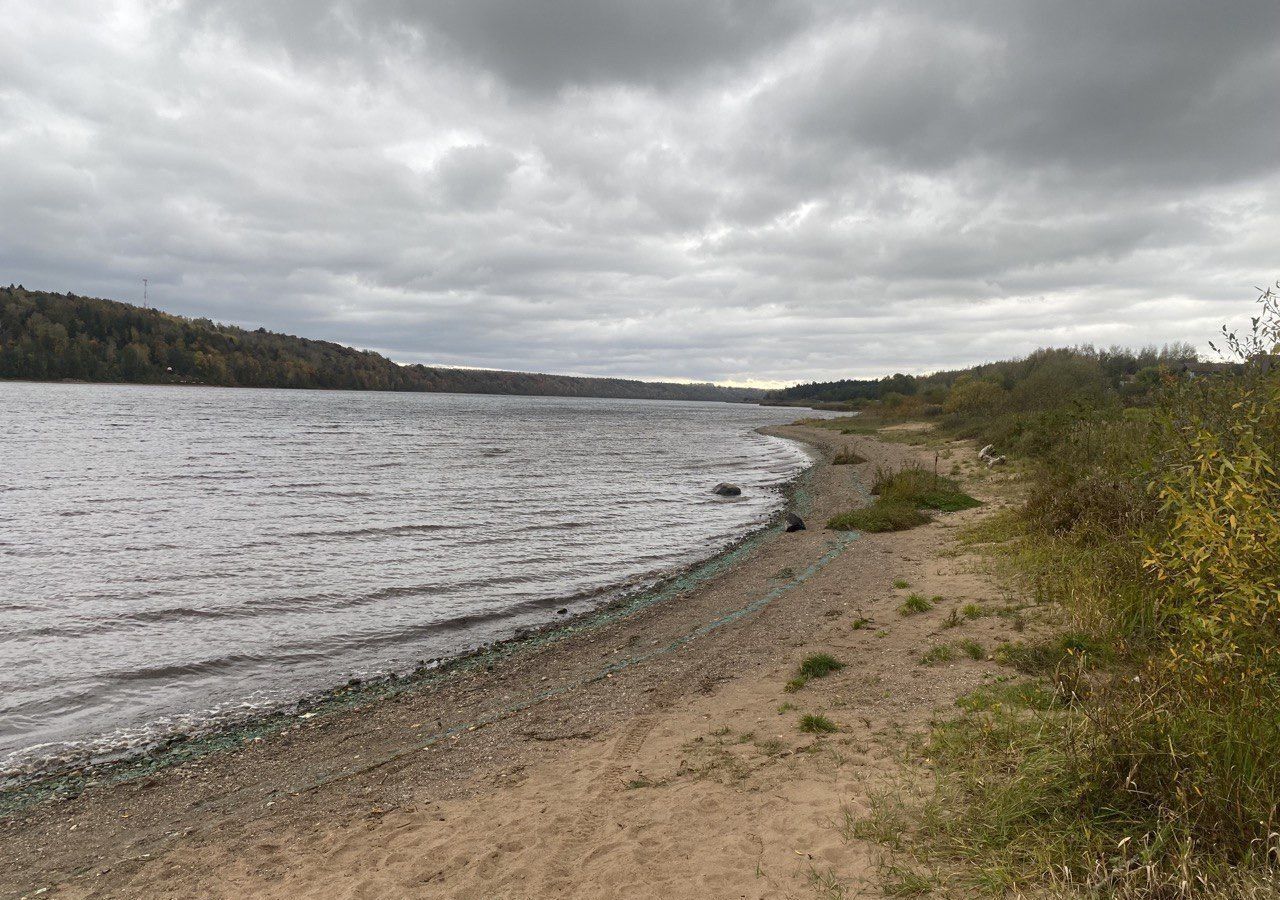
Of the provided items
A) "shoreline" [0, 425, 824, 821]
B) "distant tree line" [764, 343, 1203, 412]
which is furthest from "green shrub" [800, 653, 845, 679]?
"distant tree line" [764, 343, 1203, 412]

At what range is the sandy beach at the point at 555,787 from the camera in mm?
5156

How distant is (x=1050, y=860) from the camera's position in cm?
414

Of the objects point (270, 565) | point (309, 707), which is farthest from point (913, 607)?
point (270, 565)

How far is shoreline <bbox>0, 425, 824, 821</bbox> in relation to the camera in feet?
25.0

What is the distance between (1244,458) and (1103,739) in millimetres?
2194

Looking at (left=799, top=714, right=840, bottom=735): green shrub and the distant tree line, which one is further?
the distant tree line

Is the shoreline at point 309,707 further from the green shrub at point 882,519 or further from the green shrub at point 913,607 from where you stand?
the green shrub at point 882,519

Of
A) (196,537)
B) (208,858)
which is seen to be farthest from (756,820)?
(196,537)

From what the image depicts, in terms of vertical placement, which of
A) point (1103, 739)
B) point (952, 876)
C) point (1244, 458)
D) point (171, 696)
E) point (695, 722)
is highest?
point (1244, 458)

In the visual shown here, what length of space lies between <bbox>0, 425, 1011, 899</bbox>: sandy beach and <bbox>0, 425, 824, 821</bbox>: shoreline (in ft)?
0.53

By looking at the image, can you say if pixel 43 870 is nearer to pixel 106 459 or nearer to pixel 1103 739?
pixel 1103 739

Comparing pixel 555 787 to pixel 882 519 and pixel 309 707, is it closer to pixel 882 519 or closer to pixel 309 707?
pixel 309 707

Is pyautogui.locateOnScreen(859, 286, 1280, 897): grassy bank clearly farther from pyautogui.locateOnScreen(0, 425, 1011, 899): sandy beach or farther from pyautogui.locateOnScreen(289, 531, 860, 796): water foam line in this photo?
pyautogui.locateOnScreen(289, 531, 860, 796): water foam line

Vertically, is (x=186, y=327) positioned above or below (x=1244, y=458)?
above
